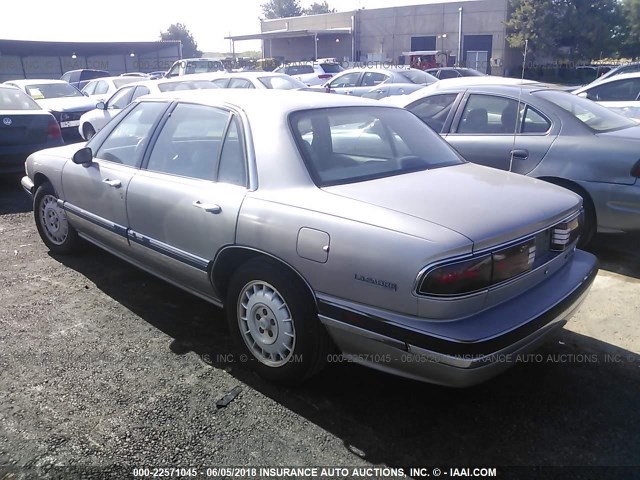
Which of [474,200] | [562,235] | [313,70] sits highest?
[313,70]

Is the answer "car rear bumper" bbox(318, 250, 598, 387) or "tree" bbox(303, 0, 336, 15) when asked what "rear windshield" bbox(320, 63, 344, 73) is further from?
"tree" bbox(303, 0, 336, 15)

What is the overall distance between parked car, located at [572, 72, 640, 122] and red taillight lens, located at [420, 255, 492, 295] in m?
7.38

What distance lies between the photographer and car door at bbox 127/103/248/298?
3338 millimetres

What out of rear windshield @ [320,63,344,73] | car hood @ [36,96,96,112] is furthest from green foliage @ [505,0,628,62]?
car hood @ [36,96,96,112]

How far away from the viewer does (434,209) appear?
8.98ft

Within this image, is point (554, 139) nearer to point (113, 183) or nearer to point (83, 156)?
point (113, 183)

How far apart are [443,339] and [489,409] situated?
0.81 metres

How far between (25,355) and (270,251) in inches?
72.7

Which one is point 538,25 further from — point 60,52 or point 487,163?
point 487,163

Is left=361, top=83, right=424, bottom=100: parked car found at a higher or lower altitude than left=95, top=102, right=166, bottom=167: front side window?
lower

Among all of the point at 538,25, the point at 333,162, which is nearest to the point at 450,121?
the point at 333,162

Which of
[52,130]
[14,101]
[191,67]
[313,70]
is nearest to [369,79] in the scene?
[191,67]

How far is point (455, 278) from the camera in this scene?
2.47m

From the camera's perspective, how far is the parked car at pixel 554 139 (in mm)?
4879
